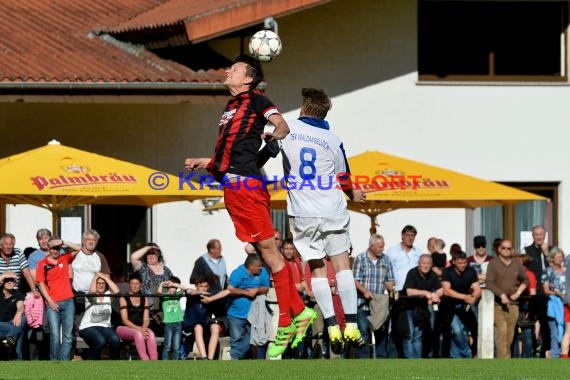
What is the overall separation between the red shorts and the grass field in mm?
1153

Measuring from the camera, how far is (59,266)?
17.4 m

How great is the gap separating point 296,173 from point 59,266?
259 inches

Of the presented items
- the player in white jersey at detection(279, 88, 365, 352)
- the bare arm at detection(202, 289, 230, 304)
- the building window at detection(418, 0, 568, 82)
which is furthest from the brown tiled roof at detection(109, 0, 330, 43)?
the player in white jersey at detection(279, 88, 365, 352)

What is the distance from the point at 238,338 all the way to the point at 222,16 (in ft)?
17.8

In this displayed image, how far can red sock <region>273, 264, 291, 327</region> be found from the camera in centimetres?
1156

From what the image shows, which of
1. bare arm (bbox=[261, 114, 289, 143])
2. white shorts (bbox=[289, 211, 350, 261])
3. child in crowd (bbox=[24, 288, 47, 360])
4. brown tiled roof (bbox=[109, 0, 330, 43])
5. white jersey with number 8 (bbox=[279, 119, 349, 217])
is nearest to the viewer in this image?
bare arm (bbox=[261, 114, 289, 143])

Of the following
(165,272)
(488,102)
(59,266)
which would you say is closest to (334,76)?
(488,102)

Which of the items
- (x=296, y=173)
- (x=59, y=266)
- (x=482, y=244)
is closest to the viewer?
(x=296, y=173)

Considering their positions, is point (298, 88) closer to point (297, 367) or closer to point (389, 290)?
point (389, 290)

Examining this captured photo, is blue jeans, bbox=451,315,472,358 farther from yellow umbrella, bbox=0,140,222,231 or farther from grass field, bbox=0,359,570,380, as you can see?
grass field, bbox=0,359,570,380

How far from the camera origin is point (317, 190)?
11609 mm

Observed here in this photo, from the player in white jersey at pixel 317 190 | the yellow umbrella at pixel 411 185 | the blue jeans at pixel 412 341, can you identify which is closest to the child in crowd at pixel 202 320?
the yellow umbrella at pixel 411 185

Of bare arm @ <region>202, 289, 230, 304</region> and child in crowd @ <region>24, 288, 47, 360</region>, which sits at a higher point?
bare arm @ <region>202, 289, 230, 304</region>

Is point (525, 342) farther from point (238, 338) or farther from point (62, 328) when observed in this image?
point (62, 328)
